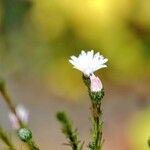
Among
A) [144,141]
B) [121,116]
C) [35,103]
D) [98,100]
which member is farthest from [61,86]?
[98,100]

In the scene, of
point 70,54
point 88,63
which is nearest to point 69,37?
point 70,54

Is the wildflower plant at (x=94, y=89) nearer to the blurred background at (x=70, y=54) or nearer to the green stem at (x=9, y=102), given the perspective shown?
the green stem at (x=9, y=102)

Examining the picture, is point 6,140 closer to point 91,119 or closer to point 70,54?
point 91,119

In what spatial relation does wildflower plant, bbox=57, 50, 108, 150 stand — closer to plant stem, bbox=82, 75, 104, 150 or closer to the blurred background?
plant stem, bbox=82, 75, 104, 150

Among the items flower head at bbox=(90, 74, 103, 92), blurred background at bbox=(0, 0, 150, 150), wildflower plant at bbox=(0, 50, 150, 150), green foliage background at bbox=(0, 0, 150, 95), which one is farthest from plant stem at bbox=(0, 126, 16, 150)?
green foliage background at bbox=(0, 0, 150, 95)

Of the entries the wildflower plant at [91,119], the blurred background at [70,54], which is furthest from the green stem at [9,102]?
the blurred background at [70,54]

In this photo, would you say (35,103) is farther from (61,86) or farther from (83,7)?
(83,7)
